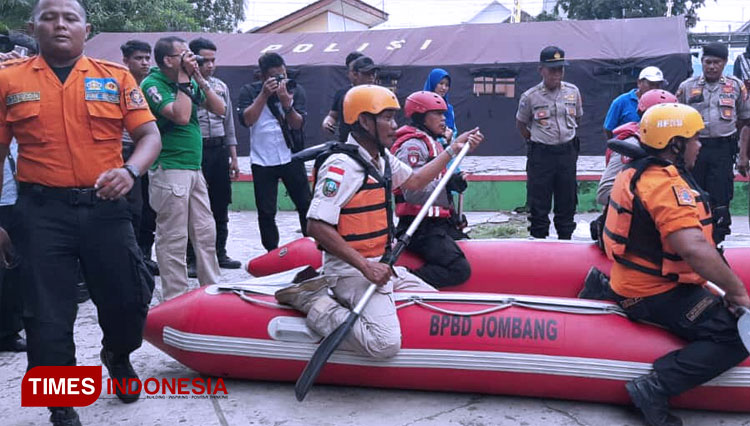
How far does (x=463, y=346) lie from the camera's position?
10.9ft

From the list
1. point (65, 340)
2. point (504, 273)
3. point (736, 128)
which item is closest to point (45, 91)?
point (65, 340)

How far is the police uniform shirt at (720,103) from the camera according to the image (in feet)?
20.2

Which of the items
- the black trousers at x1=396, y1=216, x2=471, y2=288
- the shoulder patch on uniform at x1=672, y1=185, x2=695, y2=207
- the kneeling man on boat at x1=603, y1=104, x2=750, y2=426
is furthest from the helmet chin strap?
→ the black trousers at x1=396, y1=216, x2=471, y2=288

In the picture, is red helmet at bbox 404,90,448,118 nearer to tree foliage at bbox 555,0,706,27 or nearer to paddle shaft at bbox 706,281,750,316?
paddle shaft at bbox 706,281,750,316

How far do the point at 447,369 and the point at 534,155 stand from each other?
323cm

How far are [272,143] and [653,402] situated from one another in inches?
141

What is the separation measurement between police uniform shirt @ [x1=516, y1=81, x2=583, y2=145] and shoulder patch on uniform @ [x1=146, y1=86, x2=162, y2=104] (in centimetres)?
318

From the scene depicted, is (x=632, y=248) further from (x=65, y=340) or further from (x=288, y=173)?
(x=288, y=173)

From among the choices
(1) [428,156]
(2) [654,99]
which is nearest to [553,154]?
(2) [654,99]

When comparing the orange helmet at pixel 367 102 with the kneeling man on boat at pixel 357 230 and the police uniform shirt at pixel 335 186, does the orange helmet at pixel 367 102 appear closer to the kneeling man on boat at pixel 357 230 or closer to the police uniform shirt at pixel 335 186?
the kneeling man on boat at pixel 357 230

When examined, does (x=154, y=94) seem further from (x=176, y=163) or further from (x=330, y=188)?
(x=330, y=188)

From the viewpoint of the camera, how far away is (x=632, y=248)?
10.5ft

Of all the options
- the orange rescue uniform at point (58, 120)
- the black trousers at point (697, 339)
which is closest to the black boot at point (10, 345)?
the orange rescue uniform at point (58, 120)

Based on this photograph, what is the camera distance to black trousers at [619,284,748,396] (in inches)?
118
